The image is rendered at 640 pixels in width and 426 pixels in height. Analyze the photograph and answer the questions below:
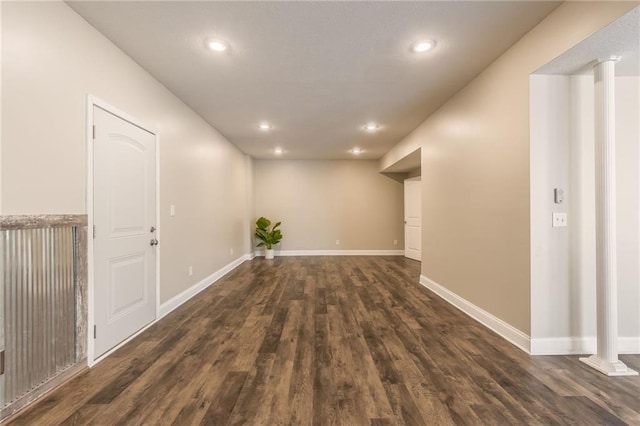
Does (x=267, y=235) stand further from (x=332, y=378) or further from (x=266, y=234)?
(x=332, y=378)

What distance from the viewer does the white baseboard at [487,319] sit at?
2356mm

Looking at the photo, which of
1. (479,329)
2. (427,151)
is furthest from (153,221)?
(427,151)

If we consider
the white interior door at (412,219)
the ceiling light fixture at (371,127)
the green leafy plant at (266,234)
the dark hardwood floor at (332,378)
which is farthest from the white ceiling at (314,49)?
the green leafy plant at (266,234)

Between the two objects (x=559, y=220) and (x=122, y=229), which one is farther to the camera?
(x=122, y=229)

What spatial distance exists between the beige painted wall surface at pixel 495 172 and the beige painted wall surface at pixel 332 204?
3.78 metres

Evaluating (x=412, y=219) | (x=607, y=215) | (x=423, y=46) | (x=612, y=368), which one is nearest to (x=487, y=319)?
(x=612, y=368)

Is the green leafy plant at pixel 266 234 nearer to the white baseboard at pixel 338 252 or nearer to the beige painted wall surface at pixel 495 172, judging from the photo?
the white baseboard at pixel 338 252

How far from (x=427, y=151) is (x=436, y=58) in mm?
1874

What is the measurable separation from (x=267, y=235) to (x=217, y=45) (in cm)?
533

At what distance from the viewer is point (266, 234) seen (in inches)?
287

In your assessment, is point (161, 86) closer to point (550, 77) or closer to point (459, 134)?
point (459, 134)

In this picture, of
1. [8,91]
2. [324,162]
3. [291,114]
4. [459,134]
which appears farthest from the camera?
[324,162]

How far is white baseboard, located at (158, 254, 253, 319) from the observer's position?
3.22 m

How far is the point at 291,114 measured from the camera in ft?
13.4
